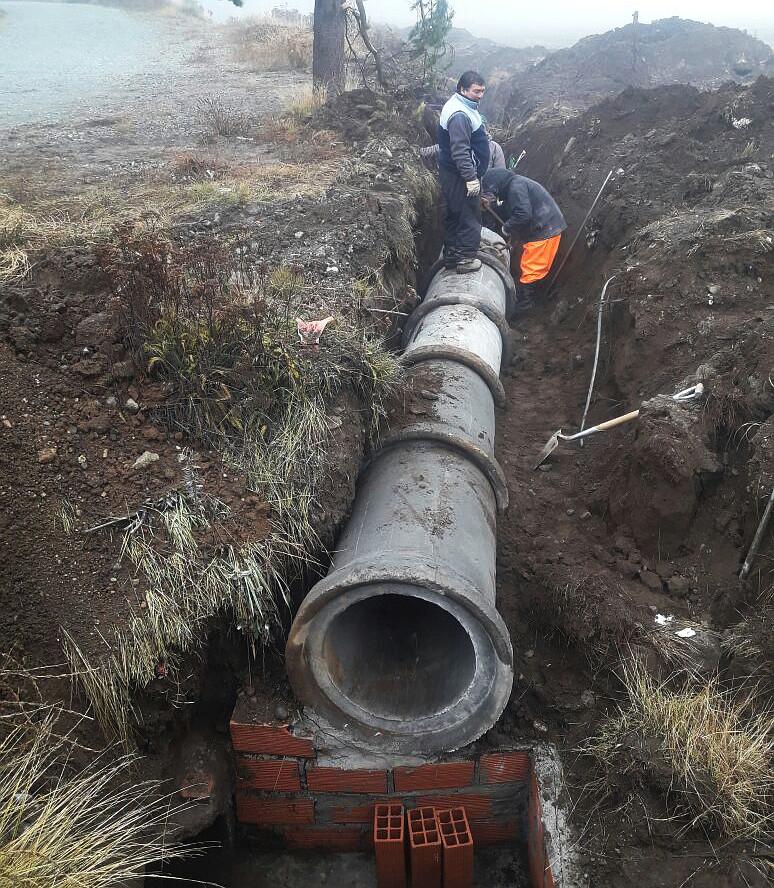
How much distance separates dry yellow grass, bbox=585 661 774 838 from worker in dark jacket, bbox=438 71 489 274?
4.78 m

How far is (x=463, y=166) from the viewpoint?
6.32m

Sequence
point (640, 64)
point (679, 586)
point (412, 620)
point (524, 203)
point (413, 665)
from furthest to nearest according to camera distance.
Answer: point (640, 64)
point (524, 203)
point (412, 620)
point (679, 586)
point (413, 665)

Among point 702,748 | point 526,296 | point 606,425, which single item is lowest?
point 526,296

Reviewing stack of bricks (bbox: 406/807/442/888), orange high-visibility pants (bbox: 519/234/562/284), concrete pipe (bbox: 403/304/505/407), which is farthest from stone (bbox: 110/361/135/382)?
orange high-visibility pants (bbox: 519/234/562/284)

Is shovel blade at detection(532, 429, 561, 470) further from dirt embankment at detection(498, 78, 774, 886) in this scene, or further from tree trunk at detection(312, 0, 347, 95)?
tree trunk at detection(312, 0, 347, 95)

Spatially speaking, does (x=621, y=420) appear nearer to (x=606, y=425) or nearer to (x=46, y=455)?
(x=606, y=425)

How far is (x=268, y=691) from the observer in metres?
3.61

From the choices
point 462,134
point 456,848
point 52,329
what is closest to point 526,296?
point 462,134

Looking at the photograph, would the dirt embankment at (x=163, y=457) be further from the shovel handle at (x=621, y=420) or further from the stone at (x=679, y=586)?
the stone at (x=679, y=586)

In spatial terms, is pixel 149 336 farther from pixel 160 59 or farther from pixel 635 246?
pixel 160 59

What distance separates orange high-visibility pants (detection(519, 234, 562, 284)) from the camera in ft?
25.9

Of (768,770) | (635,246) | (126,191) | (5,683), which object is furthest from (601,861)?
(126,191)

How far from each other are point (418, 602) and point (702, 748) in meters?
1.85

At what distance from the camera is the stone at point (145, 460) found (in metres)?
3.38
